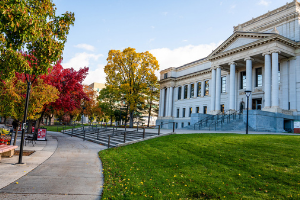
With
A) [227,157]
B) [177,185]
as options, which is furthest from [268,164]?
[177,185]

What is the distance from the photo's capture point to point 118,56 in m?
36.9

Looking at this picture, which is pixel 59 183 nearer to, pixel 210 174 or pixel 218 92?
pixel 210 174

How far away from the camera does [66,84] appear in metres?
20.1

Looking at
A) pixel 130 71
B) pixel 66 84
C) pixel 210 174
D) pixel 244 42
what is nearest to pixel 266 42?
pixel 244 42

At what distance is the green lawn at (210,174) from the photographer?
5793mm

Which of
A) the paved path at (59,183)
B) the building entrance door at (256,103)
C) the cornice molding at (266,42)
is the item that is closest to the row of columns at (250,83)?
the building entrance door at (256,103)

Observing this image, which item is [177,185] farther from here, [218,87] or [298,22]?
[298,22]

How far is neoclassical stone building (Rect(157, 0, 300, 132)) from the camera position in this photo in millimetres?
28016

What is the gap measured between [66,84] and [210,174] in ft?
53.4

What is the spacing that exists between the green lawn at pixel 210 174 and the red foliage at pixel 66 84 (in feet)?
35.9

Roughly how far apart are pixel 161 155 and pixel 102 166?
2801 mm

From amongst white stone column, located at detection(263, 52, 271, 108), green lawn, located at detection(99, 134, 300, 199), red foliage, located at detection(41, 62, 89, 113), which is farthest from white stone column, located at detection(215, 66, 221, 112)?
green lawn, located at detection(99, 134, 300, 199)

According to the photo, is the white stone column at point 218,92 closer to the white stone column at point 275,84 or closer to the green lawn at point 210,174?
the white stone column at point 275,84

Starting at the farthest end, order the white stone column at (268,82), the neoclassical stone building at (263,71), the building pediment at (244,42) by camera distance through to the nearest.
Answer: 1. the building pediment at (244,42)
2. the white stone column at (268,82)
3. the neoclassical stone building at (263,71)
